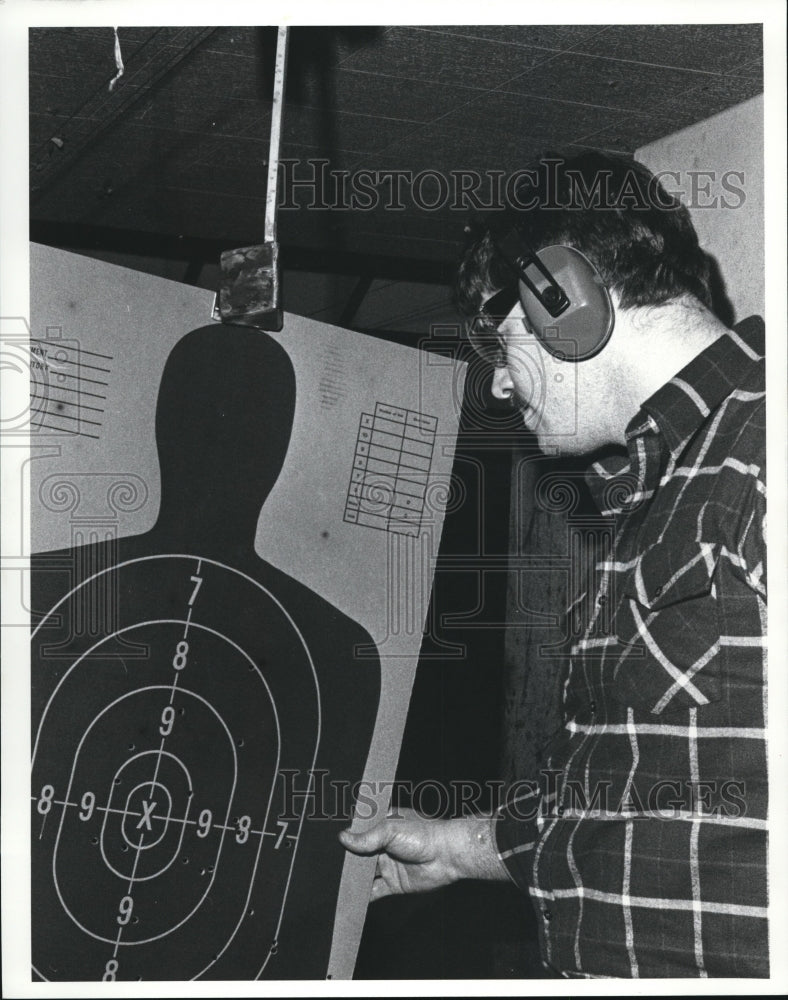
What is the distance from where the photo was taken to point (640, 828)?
51.0 inches

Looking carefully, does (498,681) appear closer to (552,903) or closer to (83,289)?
(552,903)

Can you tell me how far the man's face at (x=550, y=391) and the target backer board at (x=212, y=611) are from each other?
75mm

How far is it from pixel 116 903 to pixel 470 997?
1.61 ft

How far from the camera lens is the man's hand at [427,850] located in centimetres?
136

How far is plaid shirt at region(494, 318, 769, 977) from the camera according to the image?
1285 mm

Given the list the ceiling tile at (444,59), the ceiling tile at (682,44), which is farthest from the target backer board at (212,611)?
the ceiling tile at (682,44)

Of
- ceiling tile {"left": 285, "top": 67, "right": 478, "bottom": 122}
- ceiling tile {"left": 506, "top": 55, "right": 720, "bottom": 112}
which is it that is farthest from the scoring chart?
ceiling tile {"left": 506, "top": 55, "right": 720, "bottom": 112}

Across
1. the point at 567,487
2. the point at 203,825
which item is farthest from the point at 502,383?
the point at 203,825

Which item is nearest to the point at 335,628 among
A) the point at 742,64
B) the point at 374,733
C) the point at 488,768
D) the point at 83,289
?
the point at 374,733

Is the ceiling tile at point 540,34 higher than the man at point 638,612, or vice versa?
the ceiling tile at point 540,34

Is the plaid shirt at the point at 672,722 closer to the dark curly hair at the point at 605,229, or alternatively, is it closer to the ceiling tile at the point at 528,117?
the dark curly hair at the point at 605,229

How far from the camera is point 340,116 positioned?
52.9 inches

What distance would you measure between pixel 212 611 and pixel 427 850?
1.43 ft

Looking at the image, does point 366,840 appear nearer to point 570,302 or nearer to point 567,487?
point 567,487
